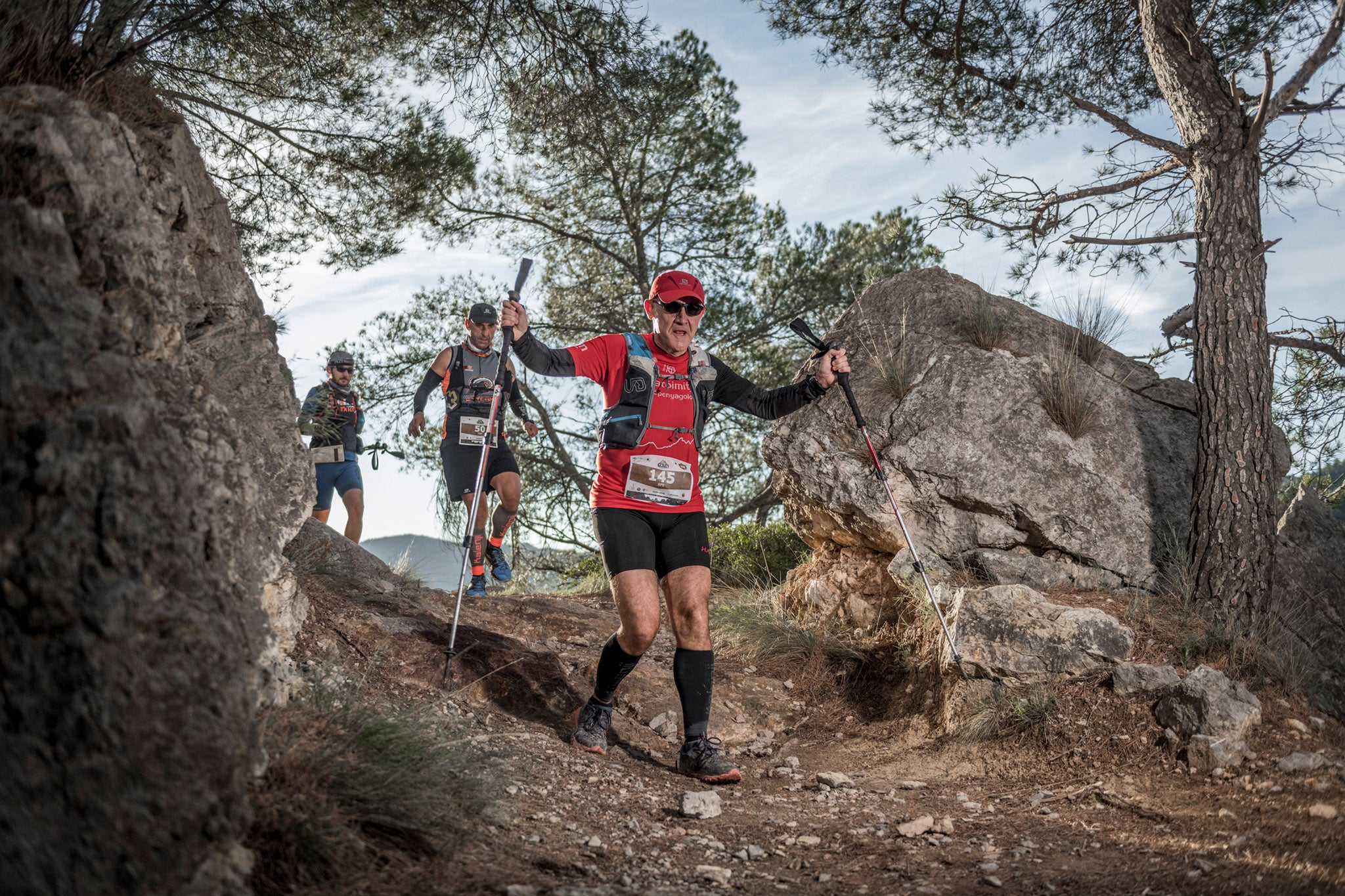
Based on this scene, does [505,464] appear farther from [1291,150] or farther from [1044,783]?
[1291,150]

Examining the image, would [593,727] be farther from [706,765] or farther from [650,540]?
[650,540]

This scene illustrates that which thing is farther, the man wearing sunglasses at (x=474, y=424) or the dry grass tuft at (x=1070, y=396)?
the man wearing sunglasses at (x=474, y=424)

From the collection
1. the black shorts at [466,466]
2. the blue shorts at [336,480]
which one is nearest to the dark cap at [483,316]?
the black shorts at [466,466]

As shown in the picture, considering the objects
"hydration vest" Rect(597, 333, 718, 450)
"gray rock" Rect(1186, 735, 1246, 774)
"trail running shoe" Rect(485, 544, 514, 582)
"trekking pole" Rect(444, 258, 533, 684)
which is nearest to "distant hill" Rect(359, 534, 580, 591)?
"trail running shoe" Rect(485, 544, 514, 582)

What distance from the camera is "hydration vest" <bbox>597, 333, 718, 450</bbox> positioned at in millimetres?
4641

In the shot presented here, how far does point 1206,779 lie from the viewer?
4395 mm

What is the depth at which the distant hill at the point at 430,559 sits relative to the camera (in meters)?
8.62

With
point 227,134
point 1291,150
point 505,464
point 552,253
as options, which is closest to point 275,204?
point 227,134

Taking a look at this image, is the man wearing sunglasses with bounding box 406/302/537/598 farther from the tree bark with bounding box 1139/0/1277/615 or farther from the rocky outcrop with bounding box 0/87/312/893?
the tree bark with bounding box 1139/0/1277/615

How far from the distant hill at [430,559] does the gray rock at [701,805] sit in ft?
11.9

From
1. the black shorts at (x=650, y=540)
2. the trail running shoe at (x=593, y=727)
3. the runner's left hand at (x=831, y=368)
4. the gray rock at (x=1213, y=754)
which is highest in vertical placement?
the runner's left hand at (x=831, y=368)

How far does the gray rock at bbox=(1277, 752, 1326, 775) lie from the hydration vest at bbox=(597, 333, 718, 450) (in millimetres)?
3304

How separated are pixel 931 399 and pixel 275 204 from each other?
5.65m

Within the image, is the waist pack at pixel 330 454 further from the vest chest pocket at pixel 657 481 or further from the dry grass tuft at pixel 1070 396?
the dry grass tuft at pixel 1070 396
